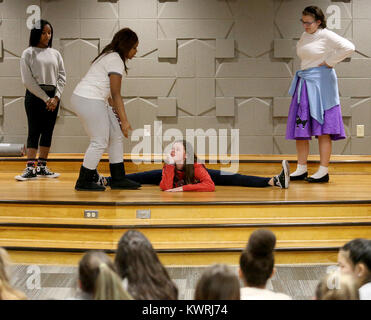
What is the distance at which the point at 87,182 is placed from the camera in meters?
3.89

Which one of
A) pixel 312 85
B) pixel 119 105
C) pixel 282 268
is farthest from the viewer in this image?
pixel 312 85

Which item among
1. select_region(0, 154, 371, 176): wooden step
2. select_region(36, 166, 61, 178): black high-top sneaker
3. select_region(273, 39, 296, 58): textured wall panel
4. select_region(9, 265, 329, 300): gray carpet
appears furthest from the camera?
select_region(273, 39, 296, 58): textured wall panel

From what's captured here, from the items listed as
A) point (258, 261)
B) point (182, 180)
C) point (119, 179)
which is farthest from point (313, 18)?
point (258, 261)

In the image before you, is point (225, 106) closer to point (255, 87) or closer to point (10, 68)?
point (255, 87)

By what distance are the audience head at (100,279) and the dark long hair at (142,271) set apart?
0.42 feet

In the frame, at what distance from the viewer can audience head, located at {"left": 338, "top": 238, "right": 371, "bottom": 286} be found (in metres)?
1.87

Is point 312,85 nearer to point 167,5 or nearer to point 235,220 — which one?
point 235,220

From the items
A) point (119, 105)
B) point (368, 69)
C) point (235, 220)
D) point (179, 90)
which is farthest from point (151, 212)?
point (368, 69)

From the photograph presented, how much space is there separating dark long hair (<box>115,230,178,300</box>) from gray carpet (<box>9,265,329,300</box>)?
869mm

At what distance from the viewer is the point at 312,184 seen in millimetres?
4328

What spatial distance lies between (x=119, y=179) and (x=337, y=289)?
269 cm

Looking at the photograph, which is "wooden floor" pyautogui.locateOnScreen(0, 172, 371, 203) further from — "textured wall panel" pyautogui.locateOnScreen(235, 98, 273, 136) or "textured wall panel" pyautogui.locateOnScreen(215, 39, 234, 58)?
"textured wall panel" pyautogui.locateOnScreen(215, 39, 234, 58)

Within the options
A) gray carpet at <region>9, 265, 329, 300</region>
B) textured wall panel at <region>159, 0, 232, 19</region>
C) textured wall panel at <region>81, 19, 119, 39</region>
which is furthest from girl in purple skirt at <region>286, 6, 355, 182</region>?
textured wall panel at <region>81, 19, 119, 39</region>

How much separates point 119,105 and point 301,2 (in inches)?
111
